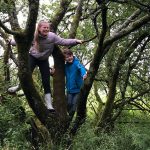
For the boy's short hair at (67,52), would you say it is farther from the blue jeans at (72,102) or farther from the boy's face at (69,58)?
the blue jeans at (72,102)

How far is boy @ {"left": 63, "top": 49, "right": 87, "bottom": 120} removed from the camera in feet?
29.7

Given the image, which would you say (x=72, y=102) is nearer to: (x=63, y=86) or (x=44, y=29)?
(x=63, y=86)

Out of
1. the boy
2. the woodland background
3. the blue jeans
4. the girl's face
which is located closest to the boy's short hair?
the boy

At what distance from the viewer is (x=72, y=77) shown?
30.0ft

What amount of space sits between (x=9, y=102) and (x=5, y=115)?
47 cm

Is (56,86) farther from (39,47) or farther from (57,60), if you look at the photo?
(39,47)

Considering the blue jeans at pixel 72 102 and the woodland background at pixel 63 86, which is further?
the blue jeans at pixel 72 102

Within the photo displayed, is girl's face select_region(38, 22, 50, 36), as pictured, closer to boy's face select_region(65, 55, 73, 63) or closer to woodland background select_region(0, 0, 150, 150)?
woodland background select_region(0, 0, 150, 150)

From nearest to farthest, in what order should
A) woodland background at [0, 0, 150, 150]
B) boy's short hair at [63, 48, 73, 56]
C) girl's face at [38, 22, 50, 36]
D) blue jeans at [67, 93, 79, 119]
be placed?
woodland background at [0, 0, 150, 150], girl's face at [38, 22, 50, 36], boy's short hair at [63, 48, 73, 56], blue jeans at [67, 93, 79, 119]

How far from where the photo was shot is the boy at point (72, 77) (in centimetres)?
905

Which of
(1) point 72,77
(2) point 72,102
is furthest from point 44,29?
(2) point 72,102

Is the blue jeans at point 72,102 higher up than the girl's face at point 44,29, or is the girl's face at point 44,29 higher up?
the girl's face at point 44,29

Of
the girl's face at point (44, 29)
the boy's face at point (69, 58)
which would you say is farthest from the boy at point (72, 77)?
the girl's face at point (44, 29)

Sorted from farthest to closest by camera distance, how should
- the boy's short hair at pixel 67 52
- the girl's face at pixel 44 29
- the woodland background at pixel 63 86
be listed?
the boy's short hair at pixel 67 52
the girl's face at pixel 44 29
the woodland background at pixel 63 86
